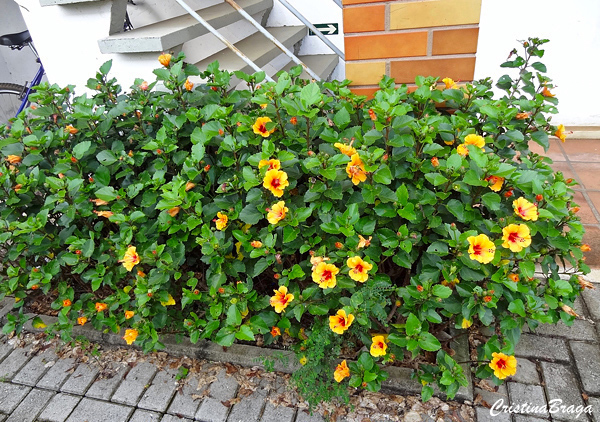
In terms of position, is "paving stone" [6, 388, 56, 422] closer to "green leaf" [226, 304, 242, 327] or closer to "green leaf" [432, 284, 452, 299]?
"green leaf" [226, 304, 242, 327]

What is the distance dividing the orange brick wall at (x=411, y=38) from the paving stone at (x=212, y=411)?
171cm

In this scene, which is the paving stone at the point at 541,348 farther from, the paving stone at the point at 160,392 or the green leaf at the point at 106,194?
the green leaf at the point at 106,194

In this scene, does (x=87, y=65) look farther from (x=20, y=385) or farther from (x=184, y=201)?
(x=20, y=385)

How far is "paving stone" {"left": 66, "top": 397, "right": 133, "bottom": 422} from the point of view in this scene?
186 centimetres

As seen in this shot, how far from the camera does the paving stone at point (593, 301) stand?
2160mm

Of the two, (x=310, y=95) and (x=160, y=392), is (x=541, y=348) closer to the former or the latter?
(x=310, y=95)

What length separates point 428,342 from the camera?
1521 millimetres

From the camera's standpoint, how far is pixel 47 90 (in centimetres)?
200

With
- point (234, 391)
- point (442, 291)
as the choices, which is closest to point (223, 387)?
point (234, 391)

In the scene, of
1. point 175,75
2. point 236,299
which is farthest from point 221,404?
point 175,75

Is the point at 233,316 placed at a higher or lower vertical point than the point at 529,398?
higher

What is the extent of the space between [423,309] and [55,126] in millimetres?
1894

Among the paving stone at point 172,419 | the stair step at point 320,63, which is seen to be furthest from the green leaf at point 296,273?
the stair step at point 320,63

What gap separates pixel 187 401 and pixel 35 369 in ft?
2.85
